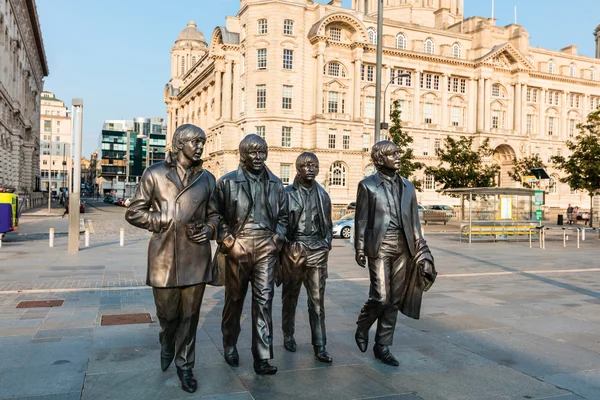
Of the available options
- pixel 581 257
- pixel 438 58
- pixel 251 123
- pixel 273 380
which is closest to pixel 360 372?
pixel 273 380

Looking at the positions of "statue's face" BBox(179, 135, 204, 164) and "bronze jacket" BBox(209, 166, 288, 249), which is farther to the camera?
"bronze jacket" BBox(209, 166, 288, 249)

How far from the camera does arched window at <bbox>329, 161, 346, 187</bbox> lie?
181ft

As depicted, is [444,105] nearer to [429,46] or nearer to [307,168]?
[429,46]

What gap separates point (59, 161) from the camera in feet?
421

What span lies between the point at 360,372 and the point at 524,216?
21574mm

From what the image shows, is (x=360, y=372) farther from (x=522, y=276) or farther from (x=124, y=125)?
(x=124, y=125)

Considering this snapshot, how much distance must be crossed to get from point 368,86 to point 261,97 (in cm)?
1235

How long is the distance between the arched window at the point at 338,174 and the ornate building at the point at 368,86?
121mm

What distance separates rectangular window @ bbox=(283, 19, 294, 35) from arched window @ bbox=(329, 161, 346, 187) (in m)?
13.8

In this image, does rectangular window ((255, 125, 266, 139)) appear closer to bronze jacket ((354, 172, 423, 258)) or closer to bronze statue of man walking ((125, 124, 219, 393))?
bronze jacket ((354, 172, 423, 258))

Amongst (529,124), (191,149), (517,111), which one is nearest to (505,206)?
(191,149)

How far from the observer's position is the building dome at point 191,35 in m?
Result: 101

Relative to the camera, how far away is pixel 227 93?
58.6 m

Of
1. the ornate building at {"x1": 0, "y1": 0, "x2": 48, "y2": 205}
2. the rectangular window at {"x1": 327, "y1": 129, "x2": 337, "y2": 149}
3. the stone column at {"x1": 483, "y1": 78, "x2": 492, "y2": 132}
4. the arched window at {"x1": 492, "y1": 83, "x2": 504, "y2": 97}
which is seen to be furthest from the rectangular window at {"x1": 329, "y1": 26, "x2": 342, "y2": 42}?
the ornate building at {"x1": 0, "y1": 0, "x2": 48, "y2": 205}
